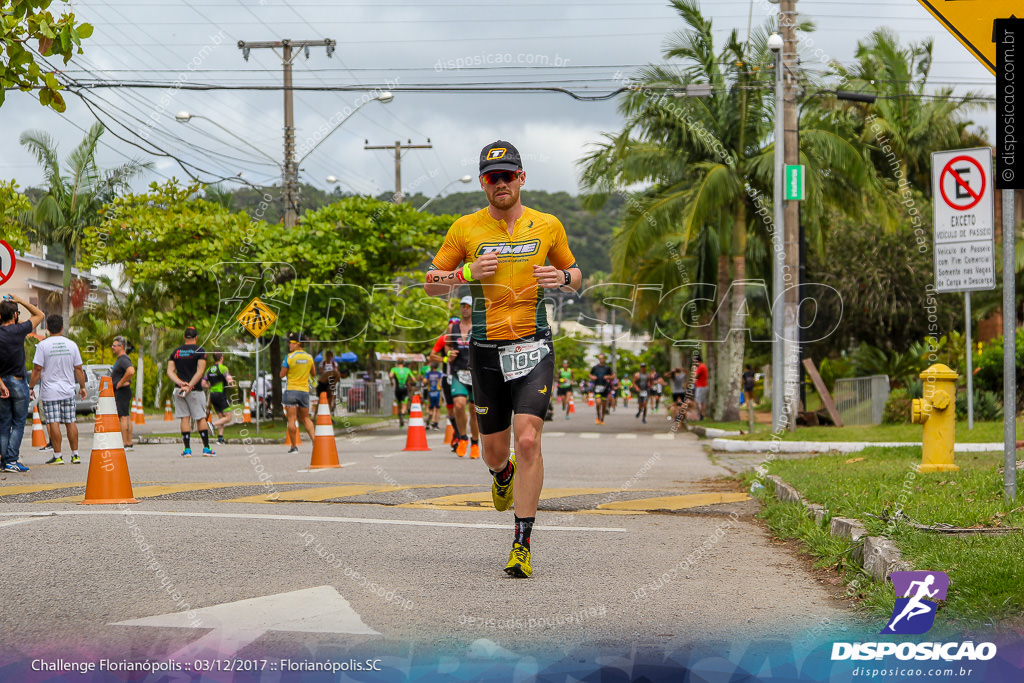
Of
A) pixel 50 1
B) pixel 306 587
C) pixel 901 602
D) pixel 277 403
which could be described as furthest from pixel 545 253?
pixel 277 403

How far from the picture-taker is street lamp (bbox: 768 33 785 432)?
19516 mm

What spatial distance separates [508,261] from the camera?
591cm

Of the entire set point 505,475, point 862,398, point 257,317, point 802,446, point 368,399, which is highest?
point 257,317

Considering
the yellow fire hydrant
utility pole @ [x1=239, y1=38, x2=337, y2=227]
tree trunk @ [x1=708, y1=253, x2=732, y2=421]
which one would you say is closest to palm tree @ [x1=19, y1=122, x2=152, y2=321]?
utility pole @ [x1=239, y1=38, x2=337, y2=227]

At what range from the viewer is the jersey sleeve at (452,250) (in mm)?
6059

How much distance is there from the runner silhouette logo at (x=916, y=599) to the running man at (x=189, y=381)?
12.8 m

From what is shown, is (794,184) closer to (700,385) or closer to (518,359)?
(700,385)

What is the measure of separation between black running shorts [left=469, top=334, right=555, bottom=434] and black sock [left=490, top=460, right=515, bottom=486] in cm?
34

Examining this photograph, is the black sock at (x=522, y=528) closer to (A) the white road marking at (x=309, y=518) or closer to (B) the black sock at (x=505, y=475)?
(B) the black sock at (x=505, y=475)

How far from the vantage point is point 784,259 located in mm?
20281

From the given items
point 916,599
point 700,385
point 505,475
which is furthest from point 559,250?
point 700,385

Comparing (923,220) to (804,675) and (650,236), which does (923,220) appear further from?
(804,675)

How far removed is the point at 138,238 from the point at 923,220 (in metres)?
22.5

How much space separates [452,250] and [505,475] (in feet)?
4.41
